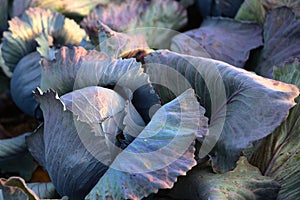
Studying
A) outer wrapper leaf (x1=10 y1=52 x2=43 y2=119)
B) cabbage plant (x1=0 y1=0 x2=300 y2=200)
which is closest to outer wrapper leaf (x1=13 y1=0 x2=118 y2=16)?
outer wrapper leaf (x1=10 y1=52 x2=43 y2=119)

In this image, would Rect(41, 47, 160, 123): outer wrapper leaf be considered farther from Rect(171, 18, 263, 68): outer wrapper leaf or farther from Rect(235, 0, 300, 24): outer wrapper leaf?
Rect(235, 0, 300, 24): outer wrapper leaf

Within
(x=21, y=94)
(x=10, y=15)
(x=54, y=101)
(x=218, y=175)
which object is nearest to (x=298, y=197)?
(x=218, y=175)

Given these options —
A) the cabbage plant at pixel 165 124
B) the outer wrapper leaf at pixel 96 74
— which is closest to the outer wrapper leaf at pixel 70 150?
the cabbage plant at pixel 165 124

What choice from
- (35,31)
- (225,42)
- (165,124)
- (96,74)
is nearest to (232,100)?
(165,124)

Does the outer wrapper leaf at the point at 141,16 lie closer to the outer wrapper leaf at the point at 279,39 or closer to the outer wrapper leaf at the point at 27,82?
the outer wrapper leaf at the point at 27,82

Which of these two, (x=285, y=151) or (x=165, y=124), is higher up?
(x=165, y=124)

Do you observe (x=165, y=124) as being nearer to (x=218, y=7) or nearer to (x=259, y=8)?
(x=259, y=8)
